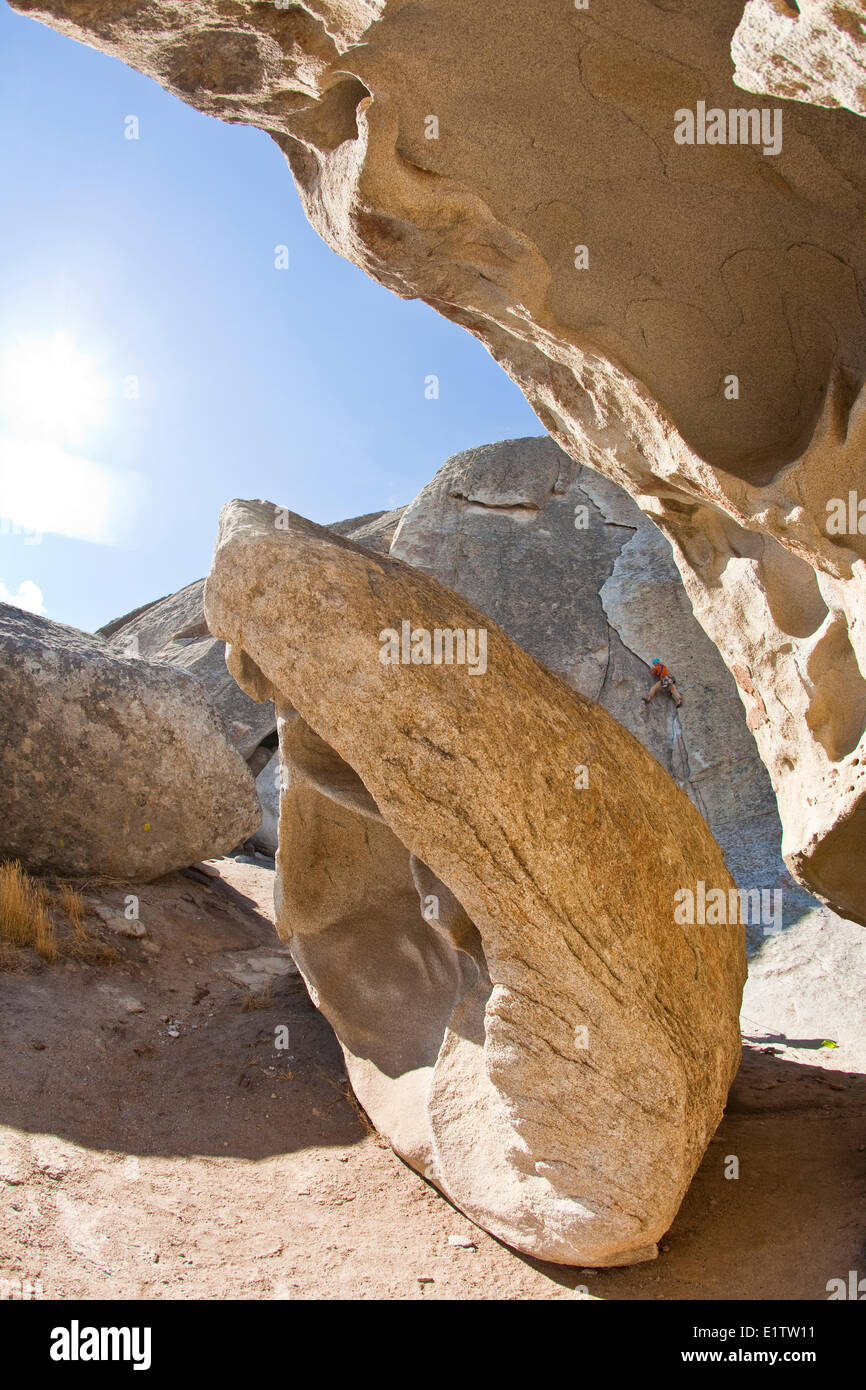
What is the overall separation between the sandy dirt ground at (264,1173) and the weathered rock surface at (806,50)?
9.40ft

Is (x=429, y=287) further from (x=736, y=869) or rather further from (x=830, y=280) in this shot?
(x=736, y=869)

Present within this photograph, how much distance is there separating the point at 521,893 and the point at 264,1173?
141cm

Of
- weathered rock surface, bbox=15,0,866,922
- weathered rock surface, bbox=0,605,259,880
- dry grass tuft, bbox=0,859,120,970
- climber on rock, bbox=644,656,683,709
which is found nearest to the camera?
weathered rock surface, bbox=15,0,866,922

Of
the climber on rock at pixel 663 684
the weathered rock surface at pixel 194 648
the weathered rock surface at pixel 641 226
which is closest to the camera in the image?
the weathered rock surface at pixel 641 226

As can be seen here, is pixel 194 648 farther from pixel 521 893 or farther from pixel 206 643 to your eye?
pixel 521 893

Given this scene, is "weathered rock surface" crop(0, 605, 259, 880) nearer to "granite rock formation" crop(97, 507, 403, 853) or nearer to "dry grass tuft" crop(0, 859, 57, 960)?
"dry grass tuft" crop(0, 859, 57, 960)

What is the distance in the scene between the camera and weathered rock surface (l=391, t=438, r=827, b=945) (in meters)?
7.62

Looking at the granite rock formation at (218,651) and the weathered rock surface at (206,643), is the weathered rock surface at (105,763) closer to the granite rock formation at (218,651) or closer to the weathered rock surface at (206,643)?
the granite rock formation at (218,651)

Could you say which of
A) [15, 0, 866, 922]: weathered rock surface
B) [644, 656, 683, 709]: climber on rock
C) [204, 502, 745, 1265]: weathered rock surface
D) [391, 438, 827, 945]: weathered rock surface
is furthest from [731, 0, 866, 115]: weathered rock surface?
[644, 656, 683, 709]: climber on rock

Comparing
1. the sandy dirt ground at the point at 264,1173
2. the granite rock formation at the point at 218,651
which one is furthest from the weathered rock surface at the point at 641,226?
the granite rock formation at the point at 218,651

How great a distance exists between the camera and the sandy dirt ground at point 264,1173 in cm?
258

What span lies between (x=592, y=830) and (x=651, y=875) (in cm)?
30

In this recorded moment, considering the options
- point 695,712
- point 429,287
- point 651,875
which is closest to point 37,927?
point 651,875

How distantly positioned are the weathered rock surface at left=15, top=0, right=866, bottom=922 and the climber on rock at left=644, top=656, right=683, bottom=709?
15.2ft
